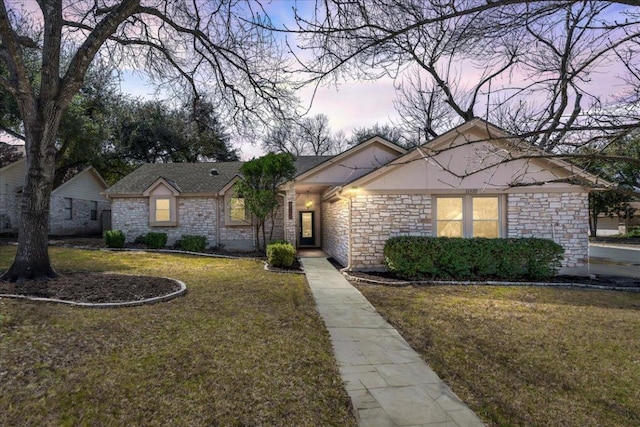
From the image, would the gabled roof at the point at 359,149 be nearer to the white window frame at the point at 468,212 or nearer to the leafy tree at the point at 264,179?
the leafy tree at the point at 264,179

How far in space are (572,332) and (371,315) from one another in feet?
10.7

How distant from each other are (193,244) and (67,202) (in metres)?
11.8

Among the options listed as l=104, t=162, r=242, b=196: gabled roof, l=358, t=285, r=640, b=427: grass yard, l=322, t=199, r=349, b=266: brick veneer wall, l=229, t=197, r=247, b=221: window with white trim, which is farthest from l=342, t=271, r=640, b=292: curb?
l=104, t=162, r=242, b=196: gabled roof

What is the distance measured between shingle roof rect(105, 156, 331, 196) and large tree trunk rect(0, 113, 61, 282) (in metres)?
9.02

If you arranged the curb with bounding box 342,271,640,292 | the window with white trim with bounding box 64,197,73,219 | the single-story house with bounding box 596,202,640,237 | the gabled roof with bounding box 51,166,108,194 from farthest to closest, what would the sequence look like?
1. the single-story house with bounding box 596,202,640,237
2. the window with white trim with bounding box 64,197,73,219
3. the gabled roof with bounding box 51,166,108,194
4. the curb with bounding box 342,271,640,292

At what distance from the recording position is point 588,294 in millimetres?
8648

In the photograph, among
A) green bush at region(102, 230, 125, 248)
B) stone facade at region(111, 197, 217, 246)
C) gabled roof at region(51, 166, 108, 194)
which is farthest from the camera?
gabled roof at region(51, 166, 108, 194)

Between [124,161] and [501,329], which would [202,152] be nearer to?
[124,161]

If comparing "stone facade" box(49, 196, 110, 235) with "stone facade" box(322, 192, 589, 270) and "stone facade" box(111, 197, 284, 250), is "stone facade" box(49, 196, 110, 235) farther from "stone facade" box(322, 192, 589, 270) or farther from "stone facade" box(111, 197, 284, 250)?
"stone facade" box(322, 192, 589, 270)

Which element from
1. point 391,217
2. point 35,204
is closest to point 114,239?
point 35,204

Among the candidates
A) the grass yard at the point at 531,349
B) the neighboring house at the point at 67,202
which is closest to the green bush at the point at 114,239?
the neighboring house at the point at 67,202

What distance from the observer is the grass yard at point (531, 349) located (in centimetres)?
344

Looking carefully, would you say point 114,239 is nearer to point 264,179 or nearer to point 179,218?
point 179,218

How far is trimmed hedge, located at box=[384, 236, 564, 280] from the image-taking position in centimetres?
1002
